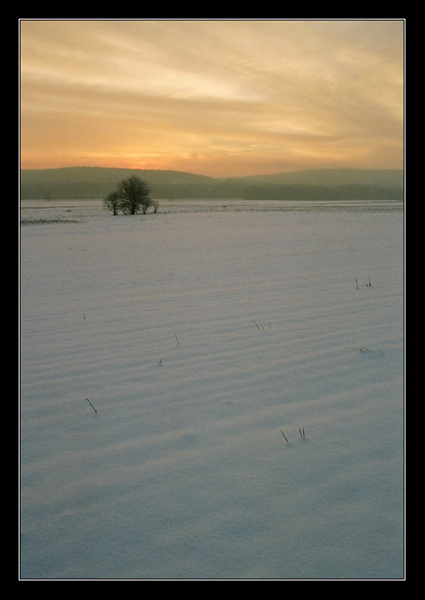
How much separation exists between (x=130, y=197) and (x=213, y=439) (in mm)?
36595

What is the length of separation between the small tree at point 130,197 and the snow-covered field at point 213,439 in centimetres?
3231

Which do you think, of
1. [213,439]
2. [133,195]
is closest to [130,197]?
A: [133,195]

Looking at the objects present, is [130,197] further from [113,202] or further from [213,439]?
[213,439]

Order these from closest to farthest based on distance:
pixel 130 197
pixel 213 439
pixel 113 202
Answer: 1. pixel 213 439
2. pixel 113 202
3. pixel 130 197

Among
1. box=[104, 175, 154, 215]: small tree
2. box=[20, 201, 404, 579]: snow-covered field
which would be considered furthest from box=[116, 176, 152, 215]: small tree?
box=[20, 201, 404, 579]: snow-covered field

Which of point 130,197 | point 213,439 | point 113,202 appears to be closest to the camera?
point 213,439

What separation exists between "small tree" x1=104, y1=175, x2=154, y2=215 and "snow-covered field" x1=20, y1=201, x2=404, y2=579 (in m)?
32.3

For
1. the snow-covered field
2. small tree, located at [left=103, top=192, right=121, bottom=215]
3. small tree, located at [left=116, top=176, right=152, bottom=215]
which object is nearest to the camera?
the snow-covered field

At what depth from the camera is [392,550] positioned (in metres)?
1.87

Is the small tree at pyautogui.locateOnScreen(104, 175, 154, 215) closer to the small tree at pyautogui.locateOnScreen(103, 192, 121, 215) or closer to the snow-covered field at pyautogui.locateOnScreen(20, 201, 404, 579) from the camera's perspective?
the small tree at pyautogui.locateOnScreen(103, 192, 121, 215)

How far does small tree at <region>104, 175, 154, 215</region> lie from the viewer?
3634cm

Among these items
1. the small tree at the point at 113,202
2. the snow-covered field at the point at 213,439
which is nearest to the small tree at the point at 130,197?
the small tree at the point at 113,202

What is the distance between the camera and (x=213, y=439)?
254 cm

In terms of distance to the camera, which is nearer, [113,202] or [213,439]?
[213,439]
